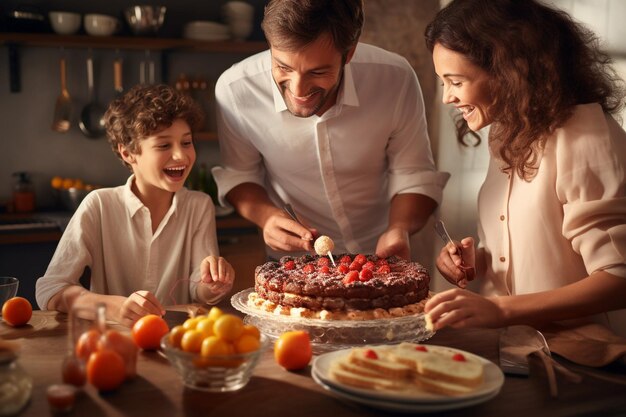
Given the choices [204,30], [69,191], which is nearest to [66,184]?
[69,191]

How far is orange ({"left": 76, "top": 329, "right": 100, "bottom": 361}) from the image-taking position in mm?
1464

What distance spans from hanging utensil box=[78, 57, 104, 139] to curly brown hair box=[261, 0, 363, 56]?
2.80m

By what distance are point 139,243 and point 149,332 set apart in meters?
0.83

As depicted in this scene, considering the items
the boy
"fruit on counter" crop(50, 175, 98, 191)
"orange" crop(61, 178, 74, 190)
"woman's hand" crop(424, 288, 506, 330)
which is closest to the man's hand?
the boy

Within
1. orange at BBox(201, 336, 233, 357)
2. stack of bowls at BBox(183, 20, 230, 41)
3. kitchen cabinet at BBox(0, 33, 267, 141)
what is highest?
stack of bowls at BBox(183, 20, 230, 41)

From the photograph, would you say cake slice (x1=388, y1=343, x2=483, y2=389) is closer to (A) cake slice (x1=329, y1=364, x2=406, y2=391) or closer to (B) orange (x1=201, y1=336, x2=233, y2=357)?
(A) cake slice (x1=329, y1=364, x2=406, y2=391)

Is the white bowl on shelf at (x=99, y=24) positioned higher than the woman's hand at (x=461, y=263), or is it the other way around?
the white bowl on shelf at (x=99, y=24)

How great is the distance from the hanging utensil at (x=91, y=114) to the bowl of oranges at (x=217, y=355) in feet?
12.2

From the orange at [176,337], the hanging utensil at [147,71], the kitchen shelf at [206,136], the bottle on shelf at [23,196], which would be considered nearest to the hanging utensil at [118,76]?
the hanging utensil at [147,71]

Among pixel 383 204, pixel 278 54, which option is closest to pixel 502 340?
pixel 278 54

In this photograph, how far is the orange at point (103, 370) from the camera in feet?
4.79

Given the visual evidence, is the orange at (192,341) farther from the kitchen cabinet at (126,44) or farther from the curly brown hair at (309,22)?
the kitchen cabinet at (126,44)

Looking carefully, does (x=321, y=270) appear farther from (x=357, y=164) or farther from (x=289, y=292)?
(x=357, y=164)

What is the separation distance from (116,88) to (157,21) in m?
0.53
